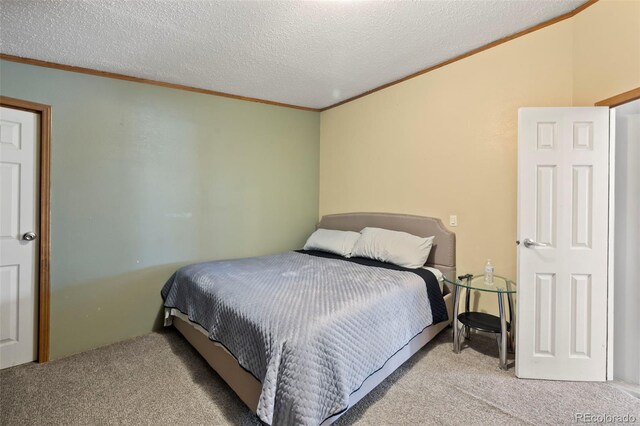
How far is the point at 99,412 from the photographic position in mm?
1745

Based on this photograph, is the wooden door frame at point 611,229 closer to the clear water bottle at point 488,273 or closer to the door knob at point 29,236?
the clear water bottle at point 488,273

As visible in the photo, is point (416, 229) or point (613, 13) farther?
point (416, 229)

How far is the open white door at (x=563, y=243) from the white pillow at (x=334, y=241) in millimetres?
1605

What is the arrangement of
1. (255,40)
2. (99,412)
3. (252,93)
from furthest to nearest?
1. (252,93)
2. (255,40)
3. (99,412)

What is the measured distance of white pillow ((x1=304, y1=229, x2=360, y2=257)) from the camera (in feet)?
10.6

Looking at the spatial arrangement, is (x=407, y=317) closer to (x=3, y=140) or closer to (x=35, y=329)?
(x=35, y=329)

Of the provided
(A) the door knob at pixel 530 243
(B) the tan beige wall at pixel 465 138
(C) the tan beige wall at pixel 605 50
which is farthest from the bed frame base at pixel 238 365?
(C) the tan beige wall at pixel 605 50

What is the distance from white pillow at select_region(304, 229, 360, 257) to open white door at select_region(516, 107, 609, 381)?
1605 millimetres

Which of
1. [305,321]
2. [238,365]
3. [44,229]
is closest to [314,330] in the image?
[305,321]

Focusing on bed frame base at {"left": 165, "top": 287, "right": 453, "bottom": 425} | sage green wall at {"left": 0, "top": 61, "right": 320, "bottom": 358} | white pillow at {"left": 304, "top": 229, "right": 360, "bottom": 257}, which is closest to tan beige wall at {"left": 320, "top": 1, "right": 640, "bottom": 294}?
white pillow at {"left": 304, "top": 229, "right": 360, "bottom": 257}

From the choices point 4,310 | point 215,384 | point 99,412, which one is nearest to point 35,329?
point 4,310

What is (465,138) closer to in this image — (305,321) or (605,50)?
(605,50)

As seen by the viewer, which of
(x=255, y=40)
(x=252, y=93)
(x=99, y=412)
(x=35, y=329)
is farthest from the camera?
(x=252, y=93)

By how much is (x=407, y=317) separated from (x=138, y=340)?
2448 mm
